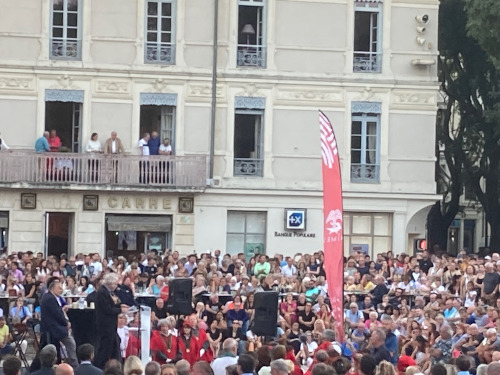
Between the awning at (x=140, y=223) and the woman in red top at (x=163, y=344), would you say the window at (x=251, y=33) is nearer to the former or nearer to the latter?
the awning at (x=140, y=223)

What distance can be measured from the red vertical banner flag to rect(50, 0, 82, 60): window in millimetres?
20528

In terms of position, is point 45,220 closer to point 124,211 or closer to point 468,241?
point 124,211

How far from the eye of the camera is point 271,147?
45906mm

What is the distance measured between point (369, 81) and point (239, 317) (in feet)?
49.0

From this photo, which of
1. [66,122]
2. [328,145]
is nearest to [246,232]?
[66,122]

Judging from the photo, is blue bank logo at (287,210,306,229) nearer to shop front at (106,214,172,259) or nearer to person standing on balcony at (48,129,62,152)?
shop front at (106,214,172,259)

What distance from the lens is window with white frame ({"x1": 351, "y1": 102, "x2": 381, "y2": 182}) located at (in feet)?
152

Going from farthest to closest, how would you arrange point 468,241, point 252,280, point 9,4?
point 468,241, point 9,4, point 252,280

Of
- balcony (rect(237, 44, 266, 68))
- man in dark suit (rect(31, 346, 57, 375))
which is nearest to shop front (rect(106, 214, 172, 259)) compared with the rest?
balcony (rect(237, 44, 266, 68))

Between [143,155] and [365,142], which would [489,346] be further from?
[365,142]

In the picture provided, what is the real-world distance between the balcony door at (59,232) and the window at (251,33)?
261 inches

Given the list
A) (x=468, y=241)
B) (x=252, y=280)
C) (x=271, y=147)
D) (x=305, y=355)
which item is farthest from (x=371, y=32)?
(x=468, y=241)

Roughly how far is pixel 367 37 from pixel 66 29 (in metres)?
8.73

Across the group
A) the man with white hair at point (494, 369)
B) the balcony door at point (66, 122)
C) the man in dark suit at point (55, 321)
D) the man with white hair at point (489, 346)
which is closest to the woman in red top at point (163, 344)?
the man in dark suit at point (55, 321)
